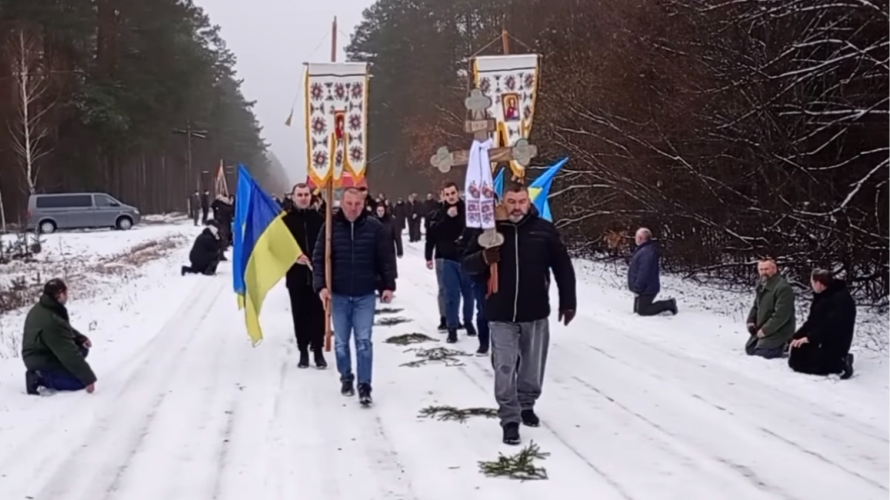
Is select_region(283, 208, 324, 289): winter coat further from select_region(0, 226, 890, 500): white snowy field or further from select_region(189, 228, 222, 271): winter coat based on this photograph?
select_region(189, 228, 222, 271): winter coat

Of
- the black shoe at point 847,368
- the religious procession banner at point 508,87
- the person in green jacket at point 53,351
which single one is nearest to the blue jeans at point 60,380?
the person in green jacket at point 53,351

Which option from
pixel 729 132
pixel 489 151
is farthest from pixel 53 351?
pixel 729 132

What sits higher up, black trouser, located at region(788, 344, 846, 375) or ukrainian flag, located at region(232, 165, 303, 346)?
ukrainian flag, located at region(232, 165, 303, 346)

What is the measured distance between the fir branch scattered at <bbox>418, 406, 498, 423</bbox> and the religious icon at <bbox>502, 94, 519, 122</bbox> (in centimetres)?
596

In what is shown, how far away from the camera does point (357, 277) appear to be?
29.0ft

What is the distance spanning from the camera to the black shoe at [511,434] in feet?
24.3

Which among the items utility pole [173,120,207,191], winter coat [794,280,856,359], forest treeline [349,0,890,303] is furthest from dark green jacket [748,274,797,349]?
utility pole [173,120,207,191]

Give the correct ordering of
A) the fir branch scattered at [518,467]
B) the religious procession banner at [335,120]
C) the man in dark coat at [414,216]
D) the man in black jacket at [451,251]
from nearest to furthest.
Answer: the fir branch scattered at [518,467], the religious procession banner at [335,120], the man in black jacket at [451,251], the man in dark coat at [414,216]

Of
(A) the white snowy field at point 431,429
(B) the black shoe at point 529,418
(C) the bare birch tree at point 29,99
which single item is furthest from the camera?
(C) the bare birch tree at point 29,99

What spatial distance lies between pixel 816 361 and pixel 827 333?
33 cm

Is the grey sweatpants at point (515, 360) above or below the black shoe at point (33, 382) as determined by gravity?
above

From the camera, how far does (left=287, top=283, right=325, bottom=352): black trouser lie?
10.8 meters

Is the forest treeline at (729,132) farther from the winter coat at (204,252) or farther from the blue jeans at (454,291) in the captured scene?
the winter coat at (204,252)

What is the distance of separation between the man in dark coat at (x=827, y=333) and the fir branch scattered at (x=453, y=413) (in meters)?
3.64
